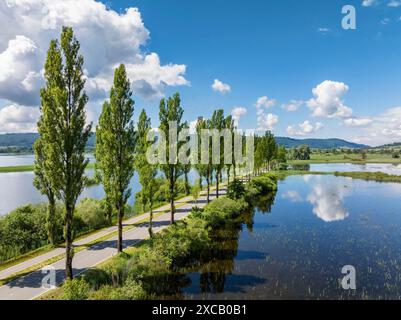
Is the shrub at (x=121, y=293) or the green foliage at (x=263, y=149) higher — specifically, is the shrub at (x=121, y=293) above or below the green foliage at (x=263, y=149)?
below

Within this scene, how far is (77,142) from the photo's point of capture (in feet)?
65.5

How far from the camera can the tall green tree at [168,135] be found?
1385 inches

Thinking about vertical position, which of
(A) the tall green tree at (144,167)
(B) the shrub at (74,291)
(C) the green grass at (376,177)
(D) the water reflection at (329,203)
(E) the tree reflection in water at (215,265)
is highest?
(A) the tall green tree at (144,167)

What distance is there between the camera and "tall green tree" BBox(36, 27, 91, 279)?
61.7ft

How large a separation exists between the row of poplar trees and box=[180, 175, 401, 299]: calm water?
33.2ft

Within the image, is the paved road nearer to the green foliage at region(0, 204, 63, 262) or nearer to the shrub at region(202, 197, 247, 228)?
the green foliage at region(0, 204, 63, 262)

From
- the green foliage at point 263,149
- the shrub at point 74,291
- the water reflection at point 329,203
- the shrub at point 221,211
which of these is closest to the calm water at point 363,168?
the green foliage at point 263,149

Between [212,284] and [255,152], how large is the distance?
65.1 meters

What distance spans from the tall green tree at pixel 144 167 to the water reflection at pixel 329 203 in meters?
27.3

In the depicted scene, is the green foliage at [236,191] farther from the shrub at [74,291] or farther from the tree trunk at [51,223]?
the shrub at [74,291]

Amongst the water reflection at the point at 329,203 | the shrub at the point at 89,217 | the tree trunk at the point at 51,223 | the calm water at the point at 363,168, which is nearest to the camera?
the tree trunk at the point at 51,223

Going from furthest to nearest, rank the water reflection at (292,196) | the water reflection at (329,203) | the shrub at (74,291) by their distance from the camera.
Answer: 1. the water reflection at (292,196)
2. the water reflection at (329,203)
3. the shrub at (74,291)

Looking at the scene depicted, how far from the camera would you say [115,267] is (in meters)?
21.2
